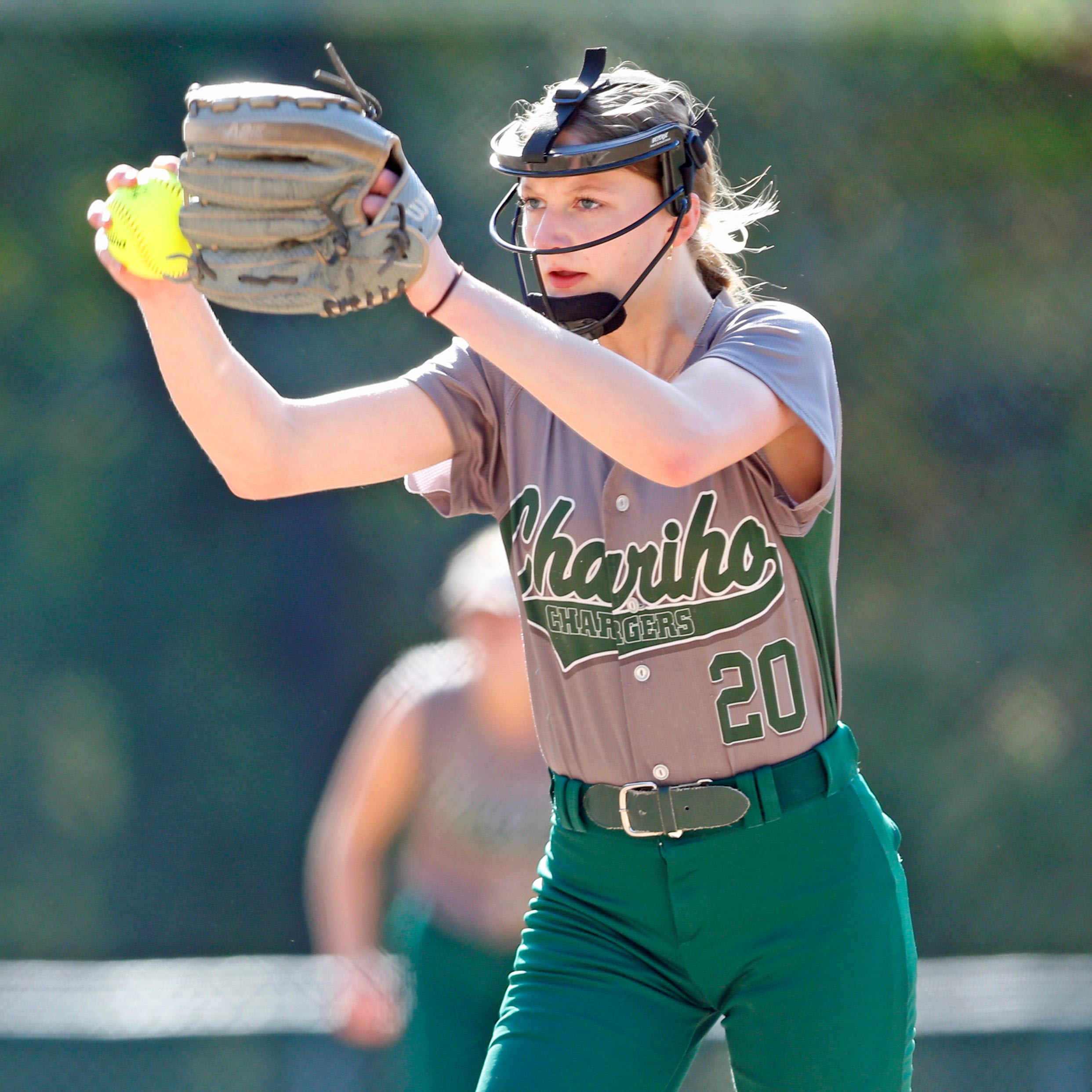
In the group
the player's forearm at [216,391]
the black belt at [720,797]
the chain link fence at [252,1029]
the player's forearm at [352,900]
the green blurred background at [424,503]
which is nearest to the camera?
the player's forearm at [216,391]

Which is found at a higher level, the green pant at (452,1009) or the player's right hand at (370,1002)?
the green pant at (452,1009)

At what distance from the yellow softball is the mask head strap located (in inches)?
19.6

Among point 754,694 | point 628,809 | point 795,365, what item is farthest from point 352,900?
point 795,365

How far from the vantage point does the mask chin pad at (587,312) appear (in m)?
2.02

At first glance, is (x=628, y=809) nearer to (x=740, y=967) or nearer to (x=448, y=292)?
(x=740, y=967)

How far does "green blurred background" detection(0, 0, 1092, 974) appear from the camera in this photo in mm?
4328

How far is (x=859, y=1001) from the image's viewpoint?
1.89 m

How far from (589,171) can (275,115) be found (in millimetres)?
528

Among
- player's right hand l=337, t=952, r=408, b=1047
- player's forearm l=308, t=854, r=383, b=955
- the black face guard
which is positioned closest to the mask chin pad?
the black face guard

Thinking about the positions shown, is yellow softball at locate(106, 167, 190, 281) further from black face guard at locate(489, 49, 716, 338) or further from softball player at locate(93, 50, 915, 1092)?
black face guard at locate(489, 49, 716, 338)

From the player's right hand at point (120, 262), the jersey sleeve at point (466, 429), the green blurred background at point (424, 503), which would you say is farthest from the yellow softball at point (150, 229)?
the green blurred background at point (424, 503)

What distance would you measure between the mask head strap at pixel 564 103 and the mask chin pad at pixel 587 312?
0.60 feet

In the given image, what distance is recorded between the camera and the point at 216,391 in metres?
1.83

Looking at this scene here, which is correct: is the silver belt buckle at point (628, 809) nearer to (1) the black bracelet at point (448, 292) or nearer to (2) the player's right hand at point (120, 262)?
(1) the black bracelet at point (448, 292)
